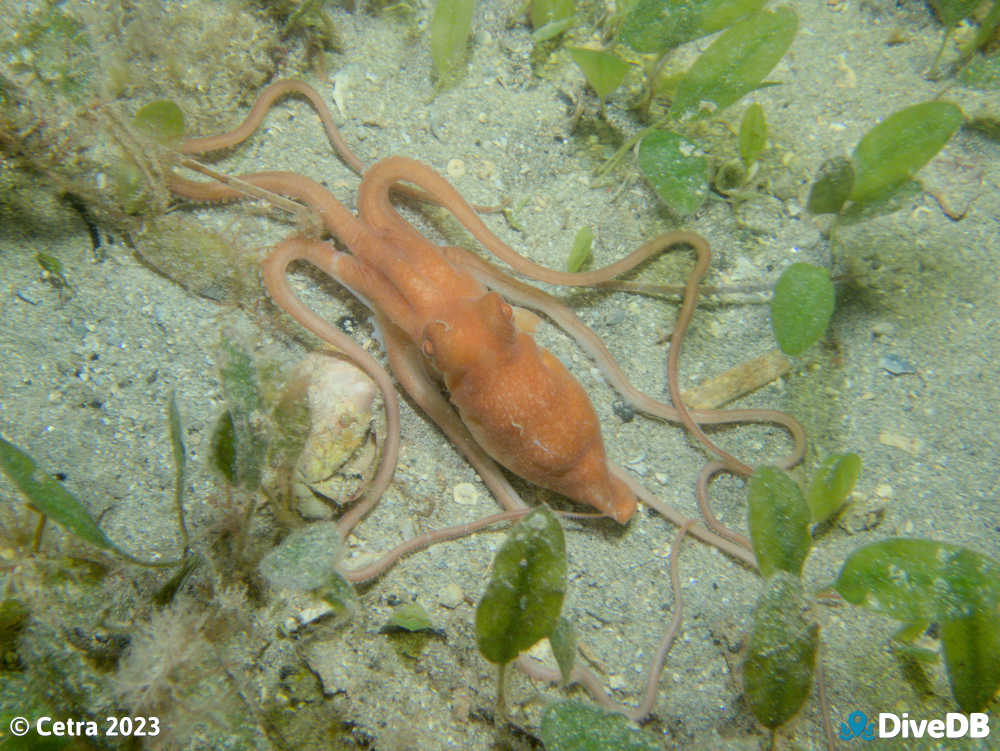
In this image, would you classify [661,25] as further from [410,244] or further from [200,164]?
[200,164]

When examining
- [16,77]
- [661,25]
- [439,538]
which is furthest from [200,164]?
[661,25]

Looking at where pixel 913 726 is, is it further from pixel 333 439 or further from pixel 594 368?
pixel 333 439

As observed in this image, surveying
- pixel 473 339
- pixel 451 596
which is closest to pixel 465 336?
pixel 473 339

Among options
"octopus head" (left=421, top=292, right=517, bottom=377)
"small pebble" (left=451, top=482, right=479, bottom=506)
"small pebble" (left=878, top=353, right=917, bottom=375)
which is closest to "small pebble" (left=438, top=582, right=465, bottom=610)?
"small pebble" (left=451, top=482, right=479, bottom=506)

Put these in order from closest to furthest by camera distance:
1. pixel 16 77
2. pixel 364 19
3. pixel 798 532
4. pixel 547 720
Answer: pixel 547 720
pixel 798 532
pixel 16 77
pixel 364 19

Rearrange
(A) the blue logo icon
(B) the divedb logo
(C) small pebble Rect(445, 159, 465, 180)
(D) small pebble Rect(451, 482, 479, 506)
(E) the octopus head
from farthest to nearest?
(C) small pebble Rect(445, 159, 465, 180)
(D) small pebble Rect(451, 482, 479, 506)
(E) the octopus head
(A) the blue logo icon
(B) the divedb logo

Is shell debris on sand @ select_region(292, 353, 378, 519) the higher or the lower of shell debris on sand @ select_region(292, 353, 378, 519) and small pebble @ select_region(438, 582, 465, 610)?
the higher

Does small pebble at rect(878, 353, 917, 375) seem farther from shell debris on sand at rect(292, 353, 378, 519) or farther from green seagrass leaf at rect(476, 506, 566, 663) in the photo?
shell debris on sand at rect(292, 353, 378, 519)

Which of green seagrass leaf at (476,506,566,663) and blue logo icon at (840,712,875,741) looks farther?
blue logo icon at (840,712,875,741)
